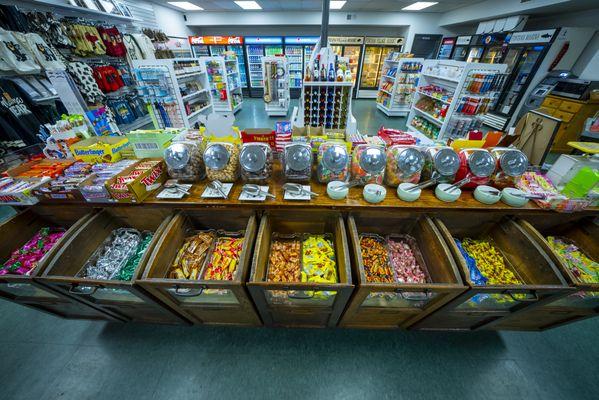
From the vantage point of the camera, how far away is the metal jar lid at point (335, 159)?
142 centimetres

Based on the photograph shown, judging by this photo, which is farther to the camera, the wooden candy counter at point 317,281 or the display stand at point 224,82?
the display stand at point 224,82

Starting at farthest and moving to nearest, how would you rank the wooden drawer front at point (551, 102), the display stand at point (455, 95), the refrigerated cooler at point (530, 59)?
the refrigerated cooler at point (530, 59), the wooden drawer front at point (551, 102), the display stand at point (455, 95)

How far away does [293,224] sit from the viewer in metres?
1.63

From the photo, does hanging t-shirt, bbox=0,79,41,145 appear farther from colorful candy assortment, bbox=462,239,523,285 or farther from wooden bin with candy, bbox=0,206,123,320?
colorful candy assortment, bbox=462,239,523,285

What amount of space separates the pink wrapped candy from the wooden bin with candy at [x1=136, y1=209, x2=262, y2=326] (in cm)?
104

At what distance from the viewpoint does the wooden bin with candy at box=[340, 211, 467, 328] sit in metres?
1.13

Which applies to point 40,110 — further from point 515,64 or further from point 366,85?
point 515,64

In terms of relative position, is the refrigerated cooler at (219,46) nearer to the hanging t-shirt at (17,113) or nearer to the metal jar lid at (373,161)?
the hanging t-shirt at (17,113)

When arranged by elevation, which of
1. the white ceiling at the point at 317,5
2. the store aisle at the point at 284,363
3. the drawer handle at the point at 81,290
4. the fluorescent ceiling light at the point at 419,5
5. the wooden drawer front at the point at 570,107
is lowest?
the store aisle at the point at 284,363

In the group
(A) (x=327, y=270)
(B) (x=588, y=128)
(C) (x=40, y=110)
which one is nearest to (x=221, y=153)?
(A) (x=327, y=270)

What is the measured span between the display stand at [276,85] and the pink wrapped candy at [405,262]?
6268 millimetres

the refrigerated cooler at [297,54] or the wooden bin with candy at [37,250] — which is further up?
the refrigerated cooler at [297,54]

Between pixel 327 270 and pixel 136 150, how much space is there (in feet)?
5.65

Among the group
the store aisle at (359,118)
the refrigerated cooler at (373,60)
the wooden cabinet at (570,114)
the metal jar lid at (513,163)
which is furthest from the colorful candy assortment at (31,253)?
the refrigerated cooler at (373,60)
